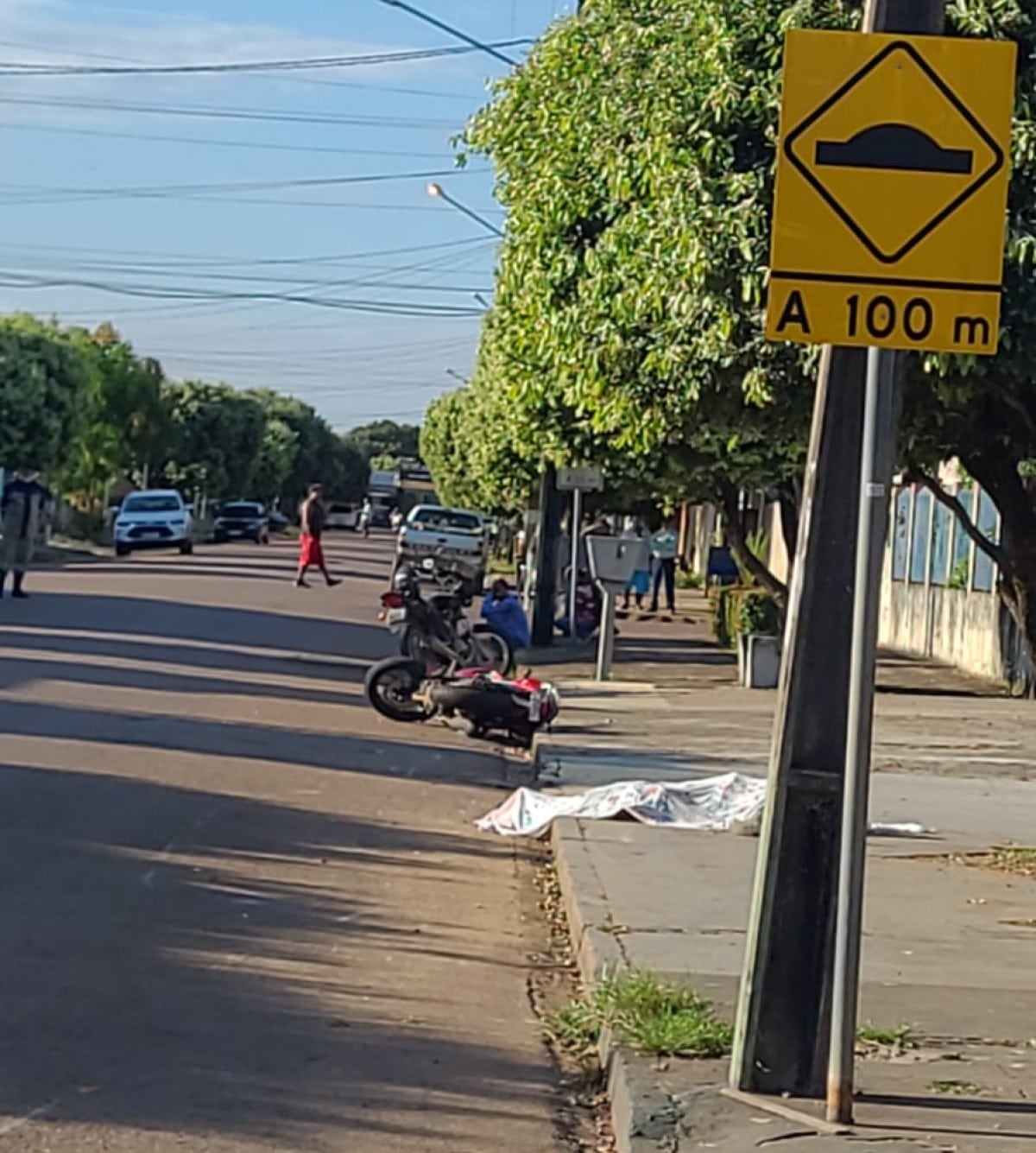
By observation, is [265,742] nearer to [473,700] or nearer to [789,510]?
[473,700]

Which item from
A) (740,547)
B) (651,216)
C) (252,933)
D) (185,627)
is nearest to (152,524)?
(185,627)

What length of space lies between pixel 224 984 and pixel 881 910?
355 centimetres

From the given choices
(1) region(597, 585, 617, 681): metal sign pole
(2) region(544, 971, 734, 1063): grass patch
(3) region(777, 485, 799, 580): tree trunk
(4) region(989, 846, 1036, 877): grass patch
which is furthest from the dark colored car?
(2) region(544, 971, 734, 1063): grass patch

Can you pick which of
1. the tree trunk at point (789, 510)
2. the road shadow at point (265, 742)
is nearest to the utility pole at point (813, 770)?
the road shadow at point (265, 742)

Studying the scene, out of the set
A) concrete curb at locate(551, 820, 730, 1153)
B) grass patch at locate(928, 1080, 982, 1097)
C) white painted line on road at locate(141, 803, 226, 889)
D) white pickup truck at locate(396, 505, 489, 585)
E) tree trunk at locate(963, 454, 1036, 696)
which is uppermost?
tree trunk at locate(963, 454, 1036, 696)

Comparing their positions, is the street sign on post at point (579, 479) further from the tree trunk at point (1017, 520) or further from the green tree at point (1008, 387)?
the tree trunk at point (1017, 520)

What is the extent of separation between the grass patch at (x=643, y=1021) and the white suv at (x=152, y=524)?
4999cm

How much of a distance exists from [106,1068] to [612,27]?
6.59m

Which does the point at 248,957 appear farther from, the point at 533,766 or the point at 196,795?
the point at 533,766

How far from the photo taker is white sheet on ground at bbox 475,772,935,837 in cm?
1334

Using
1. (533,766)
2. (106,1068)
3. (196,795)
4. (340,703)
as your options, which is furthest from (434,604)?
(106,1068)

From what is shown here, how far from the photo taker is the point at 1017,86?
33.3 feet

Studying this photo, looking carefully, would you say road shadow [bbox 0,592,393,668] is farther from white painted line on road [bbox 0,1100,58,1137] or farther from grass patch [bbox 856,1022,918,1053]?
white painted line on road [bbox 0,1100,58,1137]

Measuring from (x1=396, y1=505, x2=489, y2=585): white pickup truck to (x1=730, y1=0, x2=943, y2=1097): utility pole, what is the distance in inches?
1298
